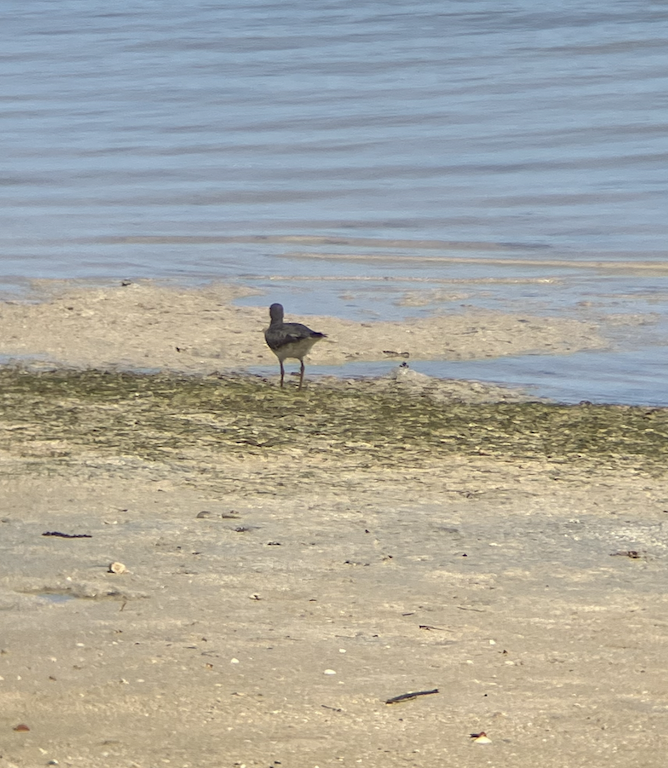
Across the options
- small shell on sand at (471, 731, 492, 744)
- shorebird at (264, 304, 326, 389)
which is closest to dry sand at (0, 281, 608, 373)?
shorebird at (264, 304, 326, 389)

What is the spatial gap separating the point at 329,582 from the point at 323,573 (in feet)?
0.31

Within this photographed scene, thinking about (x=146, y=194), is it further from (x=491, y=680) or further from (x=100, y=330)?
(x=491, y=680)

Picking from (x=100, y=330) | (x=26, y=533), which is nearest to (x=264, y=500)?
(x=26, y=533)

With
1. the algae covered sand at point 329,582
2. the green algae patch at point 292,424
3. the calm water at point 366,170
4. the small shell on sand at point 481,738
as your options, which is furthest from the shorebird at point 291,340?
the small shell on sand at point 481,738

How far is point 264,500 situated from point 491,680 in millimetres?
1955

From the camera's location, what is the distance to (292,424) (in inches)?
294

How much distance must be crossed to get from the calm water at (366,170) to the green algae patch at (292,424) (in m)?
0.88

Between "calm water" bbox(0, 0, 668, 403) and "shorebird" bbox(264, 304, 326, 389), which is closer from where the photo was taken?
"shorebird" bbox(264, 304, 326, 389)

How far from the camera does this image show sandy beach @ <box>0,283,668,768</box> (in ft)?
13.3

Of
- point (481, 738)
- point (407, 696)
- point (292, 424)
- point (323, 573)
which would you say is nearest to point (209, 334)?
point (292, 424)

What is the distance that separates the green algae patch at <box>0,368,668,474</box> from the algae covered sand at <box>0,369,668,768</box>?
0.02m

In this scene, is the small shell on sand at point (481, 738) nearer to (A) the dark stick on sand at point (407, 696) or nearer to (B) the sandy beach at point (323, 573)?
(B) the sandy beach at point (323, 573)

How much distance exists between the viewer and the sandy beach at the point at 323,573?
4.04m

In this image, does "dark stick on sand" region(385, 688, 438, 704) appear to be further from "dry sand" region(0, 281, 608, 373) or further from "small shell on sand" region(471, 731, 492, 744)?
"dry sand" region(0, 281, 608, 373)
